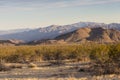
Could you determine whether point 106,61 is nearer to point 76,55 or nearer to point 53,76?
point 53,76

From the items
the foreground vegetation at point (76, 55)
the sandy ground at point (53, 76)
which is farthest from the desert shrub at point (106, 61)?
the sandy ground at point (53, 76)

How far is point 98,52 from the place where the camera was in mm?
33781

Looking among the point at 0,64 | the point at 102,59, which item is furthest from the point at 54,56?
the point at 102,59

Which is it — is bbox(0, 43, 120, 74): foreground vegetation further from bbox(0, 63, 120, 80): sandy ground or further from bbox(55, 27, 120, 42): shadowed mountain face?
bbox(55, 27, 120, 42): shadowed mountain face

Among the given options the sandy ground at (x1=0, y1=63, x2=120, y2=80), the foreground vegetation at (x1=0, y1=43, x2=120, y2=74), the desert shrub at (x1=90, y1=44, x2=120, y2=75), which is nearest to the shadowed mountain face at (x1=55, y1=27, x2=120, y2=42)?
the foreground vegetation at (x1=0, y1=43, x2=120, y2=74)

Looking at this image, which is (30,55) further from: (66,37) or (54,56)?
(66,37)

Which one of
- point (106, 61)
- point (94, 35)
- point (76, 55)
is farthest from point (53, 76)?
point (94, 35)

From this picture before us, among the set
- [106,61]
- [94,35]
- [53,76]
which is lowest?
[53,76]

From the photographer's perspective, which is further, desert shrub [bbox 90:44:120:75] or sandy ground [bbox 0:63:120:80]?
desert shrub [bbox 90:44:120:75]

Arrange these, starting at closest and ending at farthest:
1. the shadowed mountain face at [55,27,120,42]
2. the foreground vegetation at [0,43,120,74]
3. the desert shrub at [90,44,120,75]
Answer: the desert shrub at [90,44,120,75]
the foreground vegetation at [0,43,120,74]
the shadowed mountain face at [55,27,120,42]

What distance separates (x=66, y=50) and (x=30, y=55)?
5.54 meters

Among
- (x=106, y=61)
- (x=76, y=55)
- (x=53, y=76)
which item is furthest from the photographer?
(x=76, y=55)

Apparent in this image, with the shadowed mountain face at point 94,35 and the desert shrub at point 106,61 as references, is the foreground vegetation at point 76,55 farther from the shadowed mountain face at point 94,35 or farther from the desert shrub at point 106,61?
the shadowed mountain face at point 94,35

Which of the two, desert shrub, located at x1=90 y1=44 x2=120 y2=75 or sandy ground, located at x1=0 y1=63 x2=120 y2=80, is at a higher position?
desert shrub, located at x1=90 y1=44 x2=120 y2=75
